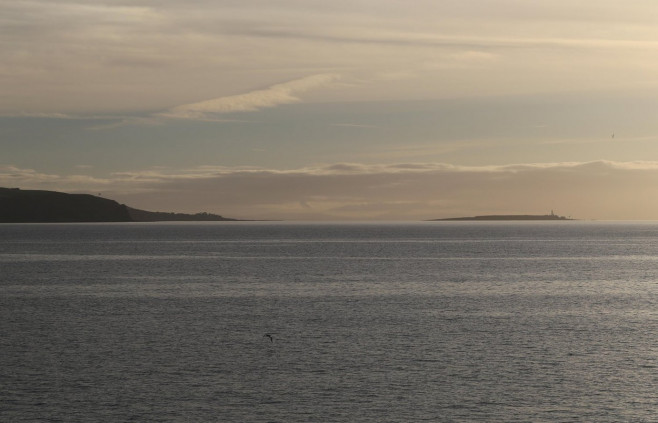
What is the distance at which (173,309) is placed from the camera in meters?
85.4

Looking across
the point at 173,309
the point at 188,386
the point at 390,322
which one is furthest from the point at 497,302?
the point at 188,386

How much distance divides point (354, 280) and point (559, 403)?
76.7 metres

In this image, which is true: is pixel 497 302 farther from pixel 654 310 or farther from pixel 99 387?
pixel 99 387

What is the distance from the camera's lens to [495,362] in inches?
2216

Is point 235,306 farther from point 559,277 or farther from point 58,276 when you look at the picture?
point 559,277

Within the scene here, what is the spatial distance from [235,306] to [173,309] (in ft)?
21.6

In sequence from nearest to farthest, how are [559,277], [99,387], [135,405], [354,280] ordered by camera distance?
[135,405] → [99,387] → [354,280] → [559,277]

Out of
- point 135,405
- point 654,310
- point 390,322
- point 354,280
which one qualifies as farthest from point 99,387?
point 354,280

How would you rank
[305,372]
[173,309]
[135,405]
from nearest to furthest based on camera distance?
[135,405] < [305,372] < [173,309]

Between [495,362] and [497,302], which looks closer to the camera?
[495,362]

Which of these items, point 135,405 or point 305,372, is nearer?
point 135,405

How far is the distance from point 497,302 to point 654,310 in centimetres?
1599

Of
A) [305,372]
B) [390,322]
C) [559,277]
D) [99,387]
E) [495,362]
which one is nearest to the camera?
[99,387]

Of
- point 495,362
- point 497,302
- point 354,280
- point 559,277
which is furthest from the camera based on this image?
point 559,277
